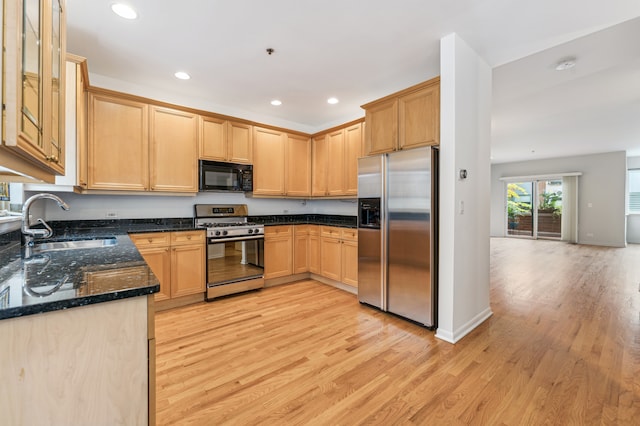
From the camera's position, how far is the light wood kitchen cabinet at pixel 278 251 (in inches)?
161

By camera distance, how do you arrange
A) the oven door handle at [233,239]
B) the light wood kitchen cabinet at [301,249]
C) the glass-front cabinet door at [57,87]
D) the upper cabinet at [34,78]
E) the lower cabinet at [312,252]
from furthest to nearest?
the light wood kitchen cabinet at [301,249], the lower cabinet at [312,252], the oven door handle at [233,239], the glass-front cabinet door at [57,87], the upper cabinet at [34,78]

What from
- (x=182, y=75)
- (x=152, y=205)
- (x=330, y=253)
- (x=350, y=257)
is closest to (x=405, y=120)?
(x=350, y=257)

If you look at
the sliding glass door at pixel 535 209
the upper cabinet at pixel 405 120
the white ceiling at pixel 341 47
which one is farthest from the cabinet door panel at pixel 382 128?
the sliding glass door at pixel 535 209

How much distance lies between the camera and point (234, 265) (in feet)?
12.2

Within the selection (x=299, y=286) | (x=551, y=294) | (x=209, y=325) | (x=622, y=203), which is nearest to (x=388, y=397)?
(x=209, y=325)

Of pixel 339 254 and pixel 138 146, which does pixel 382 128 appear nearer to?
pixel 339 254

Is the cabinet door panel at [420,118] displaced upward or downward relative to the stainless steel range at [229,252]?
upward

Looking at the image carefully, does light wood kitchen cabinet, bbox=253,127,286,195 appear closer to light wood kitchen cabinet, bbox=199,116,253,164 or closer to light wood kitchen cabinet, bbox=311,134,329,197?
light wood kitchen cabinet, bbox=199,116,253,164

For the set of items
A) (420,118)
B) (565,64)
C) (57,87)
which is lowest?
(57,87)

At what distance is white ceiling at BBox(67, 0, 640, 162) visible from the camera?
6.97 ft

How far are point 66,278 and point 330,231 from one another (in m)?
3.26

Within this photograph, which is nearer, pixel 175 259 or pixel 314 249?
pixel 175 259

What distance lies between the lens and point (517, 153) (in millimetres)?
8102

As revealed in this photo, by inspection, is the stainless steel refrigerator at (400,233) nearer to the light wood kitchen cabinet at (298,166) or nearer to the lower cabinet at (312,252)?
the lower cabinet at (312,252)
